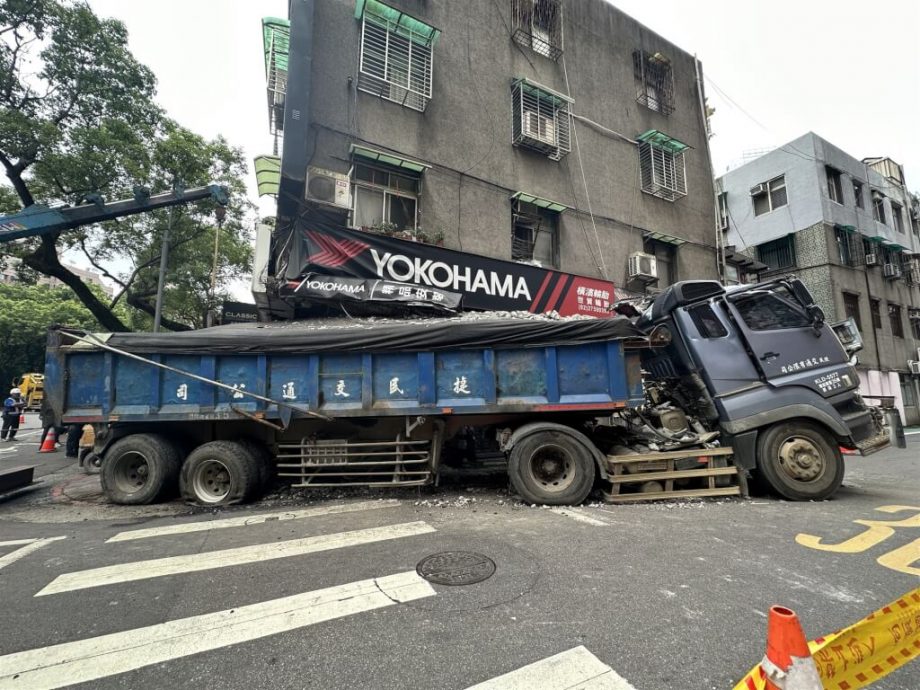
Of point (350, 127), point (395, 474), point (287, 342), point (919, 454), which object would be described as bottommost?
point (919, 454)

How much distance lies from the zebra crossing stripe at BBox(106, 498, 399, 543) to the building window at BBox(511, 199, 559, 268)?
27.1 feet

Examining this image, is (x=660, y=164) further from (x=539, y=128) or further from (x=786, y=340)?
(x=786, y=340)

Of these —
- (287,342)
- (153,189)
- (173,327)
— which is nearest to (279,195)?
(287,342)

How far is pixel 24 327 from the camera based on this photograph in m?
31.2

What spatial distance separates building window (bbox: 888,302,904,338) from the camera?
21.0 meters

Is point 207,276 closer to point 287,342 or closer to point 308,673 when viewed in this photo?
point 287,342

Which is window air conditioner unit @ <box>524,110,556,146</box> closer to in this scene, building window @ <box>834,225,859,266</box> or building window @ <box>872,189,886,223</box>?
building window @ <box>834,225,859,266</box>

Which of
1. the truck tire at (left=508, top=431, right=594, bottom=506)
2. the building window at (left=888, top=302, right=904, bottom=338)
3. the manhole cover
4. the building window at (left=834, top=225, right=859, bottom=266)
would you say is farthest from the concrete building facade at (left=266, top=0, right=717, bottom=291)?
the building window at (left=888, top=302, right=904, bottom=338)

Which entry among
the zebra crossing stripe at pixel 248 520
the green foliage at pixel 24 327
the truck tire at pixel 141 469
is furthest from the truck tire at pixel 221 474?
the green foliage at pixel 24 327

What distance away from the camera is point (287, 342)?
558 centimetres

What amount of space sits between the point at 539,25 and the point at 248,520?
50.0 feet

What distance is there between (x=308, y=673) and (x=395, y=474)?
3.37 meters

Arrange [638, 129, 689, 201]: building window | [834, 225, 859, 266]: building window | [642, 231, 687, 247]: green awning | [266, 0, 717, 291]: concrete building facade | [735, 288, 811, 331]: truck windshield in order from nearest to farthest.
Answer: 1. [735, 288, 811, 331]: truck windshield
2. [266, 0, 717, 291]: concrete building facade
3. [642, 231, 687, 247]: green awning
4. [638, 129, 689, 201]: building window
5. [834, 225, 859, 266]: building window

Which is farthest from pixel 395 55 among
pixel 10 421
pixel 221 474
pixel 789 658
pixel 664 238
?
pixel 10 421
